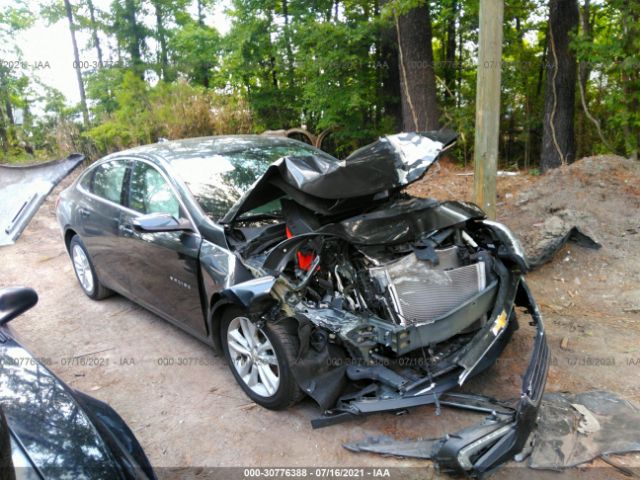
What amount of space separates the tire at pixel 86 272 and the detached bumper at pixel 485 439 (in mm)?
3661

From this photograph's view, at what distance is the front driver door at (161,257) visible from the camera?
3.85m

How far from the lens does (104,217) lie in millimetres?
4879

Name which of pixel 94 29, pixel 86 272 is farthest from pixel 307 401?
A: pixel 94 29

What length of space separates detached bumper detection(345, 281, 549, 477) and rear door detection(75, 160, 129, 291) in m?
3.05

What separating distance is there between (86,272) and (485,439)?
4643 mm

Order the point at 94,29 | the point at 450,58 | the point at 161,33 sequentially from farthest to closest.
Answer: the point at 161,33, the point at 94,29, the point at 450,58

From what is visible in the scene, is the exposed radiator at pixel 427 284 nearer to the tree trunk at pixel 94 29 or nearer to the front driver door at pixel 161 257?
the front driver door at pixel 161 257

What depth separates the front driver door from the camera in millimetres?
3854

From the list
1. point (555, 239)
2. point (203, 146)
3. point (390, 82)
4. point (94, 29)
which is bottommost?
point (555, 239)

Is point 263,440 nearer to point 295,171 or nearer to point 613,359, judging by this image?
point 295,171

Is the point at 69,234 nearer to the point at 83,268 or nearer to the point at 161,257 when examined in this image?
the point at 83,268

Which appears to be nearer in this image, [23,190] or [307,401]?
[23,190]

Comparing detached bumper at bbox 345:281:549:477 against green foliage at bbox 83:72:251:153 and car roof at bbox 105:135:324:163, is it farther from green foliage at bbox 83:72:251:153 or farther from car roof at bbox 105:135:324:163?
green foliage at bbox 83:72:251:153

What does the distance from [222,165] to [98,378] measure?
80.6 inches
